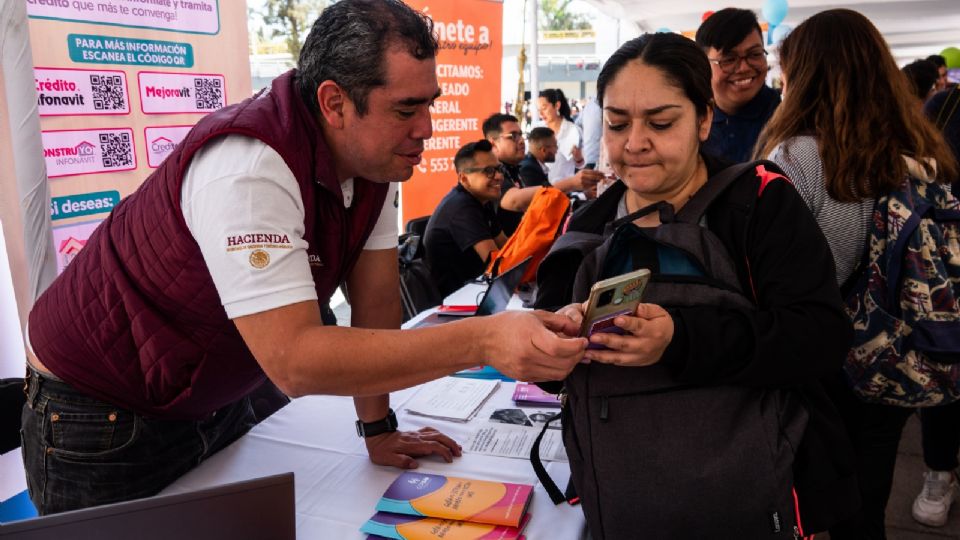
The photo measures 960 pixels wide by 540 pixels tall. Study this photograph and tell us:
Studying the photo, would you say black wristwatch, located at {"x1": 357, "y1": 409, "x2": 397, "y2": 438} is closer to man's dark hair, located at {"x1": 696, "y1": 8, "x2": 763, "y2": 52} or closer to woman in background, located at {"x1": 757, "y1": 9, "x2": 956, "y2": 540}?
woman in background, located at {"x1": 757, "y1": 9, "x2": 956, "y2": 540}

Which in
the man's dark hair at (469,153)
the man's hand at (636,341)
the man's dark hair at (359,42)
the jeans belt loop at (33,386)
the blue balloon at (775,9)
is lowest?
the jeans belt loop at (33,386)

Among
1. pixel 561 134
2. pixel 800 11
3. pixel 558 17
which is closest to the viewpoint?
pixel 561 134

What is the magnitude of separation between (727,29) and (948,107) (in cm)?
246

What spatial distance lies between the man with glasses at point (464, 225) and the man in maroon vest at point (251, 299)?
2225 millimetres

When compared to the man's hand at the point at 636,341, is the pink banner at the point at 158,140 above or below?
above

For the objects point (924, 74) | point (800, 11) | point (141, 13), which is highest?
point (800, 11)

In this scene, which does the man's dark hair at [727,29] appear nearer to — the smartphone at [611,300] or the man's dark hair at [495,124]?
the smartphone at [611,300]

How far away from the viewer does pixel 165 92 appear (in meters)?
2.58

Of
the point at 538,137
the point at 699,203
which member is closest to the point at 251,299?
the point at 699,203

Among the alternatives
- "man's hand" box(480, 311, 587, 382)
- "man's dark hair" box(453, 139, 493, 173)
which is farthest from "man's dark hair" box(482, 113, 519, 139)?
"man's hand" box(480, 311, 587, 382)

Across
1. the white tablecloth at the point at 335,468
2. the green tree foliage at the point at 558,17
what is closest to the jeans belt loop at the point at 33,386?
the white tablecloth at the point at 335,468

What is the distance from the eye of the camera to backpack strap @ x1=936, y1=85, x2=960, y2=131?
12.7ft

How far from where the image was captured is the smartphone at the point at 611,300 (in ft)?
2.90

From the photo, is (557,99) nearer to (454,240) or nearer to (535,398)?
(454,240)
